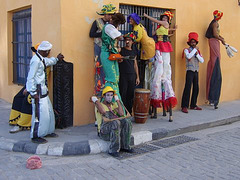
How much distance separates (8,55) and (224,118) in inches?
224

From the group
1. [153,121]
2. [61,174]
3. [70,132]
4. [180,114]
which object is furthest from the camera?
[180,114]

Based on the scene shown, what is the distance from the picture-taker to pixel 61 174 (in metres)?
4.45

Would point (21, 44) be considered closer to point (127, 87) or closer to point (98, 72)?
point (98, 72)

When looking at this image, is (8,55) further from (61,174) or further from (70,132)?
(61,174)

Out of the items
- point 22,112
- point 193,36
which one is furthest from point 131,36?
point 22,112

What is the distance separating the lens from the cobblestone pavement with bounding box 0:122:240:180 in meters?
4.42

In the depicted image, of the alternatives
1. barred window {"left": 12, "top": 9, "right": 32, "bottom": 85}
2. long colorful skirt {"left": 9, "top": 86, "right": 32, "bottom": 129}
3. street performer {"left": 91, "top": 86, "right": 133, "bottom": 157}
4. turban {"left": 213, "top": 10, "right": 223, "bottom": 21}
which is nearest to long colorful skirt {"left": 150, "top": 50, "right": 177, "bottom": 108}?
street performer {"left": 91, "top": 86, "right": 133, "bottom": 157}

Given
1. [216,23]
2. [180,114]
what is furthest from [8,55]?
[216,23]

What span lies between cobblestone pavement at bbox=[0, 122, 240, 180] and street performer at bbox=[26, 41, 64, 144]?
1.49 ft

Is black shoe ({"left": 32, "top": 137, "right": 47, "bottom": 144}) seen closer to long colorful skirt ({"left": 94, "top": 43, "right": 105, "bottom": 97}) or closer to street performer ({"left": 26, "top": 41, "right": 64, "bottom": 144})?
street performer ({"left": 26, "top": 41, "right": 64, "bottom": 144})

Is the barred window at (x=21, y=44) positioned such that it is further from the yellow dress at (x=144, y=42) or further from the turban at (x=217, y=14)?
the turban at (x=217, y=14)

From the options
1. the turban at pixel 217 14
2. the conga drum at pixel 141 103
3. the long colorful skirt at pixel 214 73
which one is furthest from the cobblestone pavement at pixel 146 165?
the turban at pixel 217 14

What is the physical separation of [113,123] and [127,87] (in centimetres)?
154

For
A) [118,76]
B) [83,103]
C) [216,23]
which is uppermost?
[216,23]
